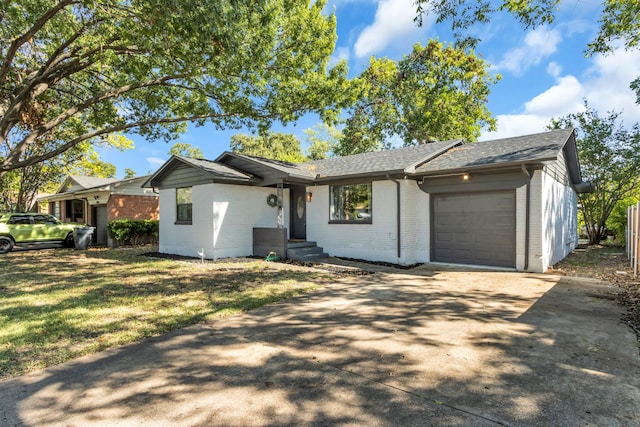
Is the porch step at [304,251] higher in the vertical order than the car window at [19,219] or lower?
lower

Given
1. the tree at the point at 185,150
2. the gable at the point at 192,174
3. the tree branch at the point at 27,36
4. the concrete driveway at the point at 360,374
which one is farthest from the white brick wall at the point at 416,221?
the tree at the point at 185,150

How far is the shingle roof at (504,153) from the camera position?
28.3 ft

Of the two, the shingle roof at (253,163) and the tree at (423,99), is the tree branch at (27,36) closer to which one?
the shingle roof at (253,163)

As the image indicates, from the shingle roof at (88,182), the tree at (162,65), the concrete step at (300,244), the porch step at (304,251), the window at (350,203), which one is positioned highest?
the tree at (162,65)

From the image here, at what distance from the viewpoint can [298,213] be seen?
1313 cm

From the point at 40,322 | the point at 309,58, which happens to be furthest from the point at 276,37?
the point at 40,322

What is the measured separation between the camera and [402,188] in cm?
1032

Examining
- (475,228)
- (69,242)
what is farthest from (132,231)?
(475,228)

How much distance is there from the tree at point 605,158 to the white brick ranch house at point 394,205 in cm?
451

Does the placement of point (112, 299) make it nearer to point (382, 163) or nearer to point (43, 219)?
point (382, 163)

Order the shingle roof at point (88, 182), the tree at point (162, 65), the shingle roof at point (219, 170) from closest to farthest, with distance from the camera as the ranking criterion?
the tree at point (162, 65) < the shingle roof at point (219, 170) < the shingle roof at point (88, 182)

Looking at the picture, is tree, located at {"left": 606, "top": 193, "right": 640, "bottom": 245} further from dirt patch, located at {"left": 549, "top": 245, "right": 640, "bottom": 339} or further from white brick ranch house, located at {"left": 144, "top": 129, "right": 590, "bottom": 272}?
dirt patch, located at {"left": 549, "top": 245, "right": 640, "bottom": 339}

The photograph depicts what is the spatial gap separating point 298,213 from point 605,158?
50.9 feet

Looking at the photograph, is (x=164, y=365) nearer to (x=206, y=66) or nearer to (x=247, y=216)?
(x=206, y=66)
